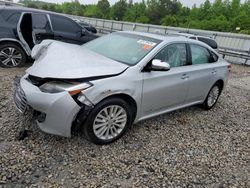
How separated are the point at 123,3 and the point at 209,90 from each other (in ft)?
221

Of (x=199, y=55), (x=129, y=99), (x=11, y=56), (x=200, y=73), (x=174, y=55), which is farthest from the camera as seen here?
(x=11, y=56)

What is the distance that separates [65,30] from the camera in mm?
6785

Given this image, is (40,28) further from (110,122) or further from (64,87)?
(110,122)

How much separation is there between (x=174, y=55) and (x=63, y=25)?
4.14 metres

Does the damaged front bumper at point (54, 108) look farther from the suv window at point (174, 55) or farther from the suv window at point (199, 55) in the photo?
the suv window at point (199, 55)

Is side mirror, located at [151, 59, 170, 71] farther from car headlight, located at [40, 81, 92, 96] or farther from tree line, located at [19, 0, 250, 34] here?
tree line, located at [19, 0, 250, 34]

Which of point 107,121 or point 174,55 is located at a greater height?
point 174,55

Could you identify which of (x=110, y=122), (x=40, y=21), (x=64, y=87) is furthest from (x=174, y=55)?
(x=40, y=21)

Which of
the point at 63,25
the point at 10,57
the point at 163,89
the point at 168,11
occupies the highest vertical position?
the point at 168,11

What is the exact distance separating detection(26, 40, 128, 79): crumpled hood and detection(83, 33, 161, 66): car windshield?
195mm

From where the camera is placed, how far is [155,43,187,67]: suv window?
3.60 meters

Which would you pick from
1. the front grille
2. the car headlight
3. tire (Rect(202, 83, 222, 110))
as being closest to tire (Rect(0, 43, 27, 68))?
the front grille

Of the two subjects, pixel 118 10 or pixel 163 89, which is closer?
pixel 163 89

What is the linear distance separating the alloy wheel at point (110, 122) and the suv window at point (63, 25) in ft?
14.5
